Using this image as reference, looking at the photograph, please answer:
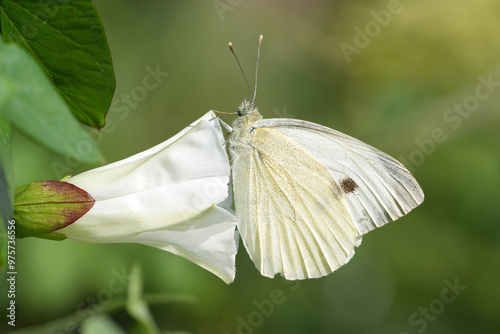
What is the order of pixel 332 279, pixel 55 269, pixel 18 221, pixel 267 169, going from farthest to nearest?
pixel 332 279, pixel 55 269, pixel 267 169, pixel 18 221

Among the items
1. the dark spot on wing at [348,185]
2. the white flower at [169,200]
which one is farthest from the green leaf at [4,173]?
the dark spot on wing at [348,185]

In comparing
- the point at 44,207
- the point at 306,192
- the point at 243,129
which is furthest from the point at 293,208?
the point at 44,207

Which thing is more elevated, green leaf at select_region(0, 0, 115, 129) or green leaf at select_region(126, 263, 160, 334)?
green leaf at select_region(0, 0, 115, 129)

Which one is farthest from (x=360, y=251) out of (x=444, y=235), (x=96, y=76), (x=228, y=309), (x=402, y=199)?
(x=96, y=76)

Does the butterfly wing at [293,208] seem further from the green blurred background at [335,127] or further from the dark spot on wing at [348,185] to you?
the green blurred background at [335,127]

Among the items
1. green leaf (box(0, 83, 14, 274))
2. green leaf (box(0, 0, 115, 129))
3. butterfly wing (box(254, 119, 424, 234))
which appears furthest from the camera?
butterfly wing (box(254, 119, 424, 234))

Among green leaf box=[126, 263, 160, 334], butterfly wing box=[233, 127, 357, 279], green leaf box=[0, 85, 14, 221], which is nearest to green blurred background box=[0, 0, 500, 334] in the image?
butterfly wing box=[233, 127, 357, 279]

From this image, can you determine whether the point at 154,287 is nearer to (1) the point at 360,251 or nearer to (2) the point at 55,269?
(2) the point at 55,269

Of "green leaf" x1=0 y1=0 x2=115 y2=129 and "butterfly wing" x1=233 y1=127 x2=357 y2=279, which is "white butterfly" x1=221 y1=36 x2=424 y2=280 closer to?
"butterfly wing" x1=233 y1=127 x2=357 y2=279
